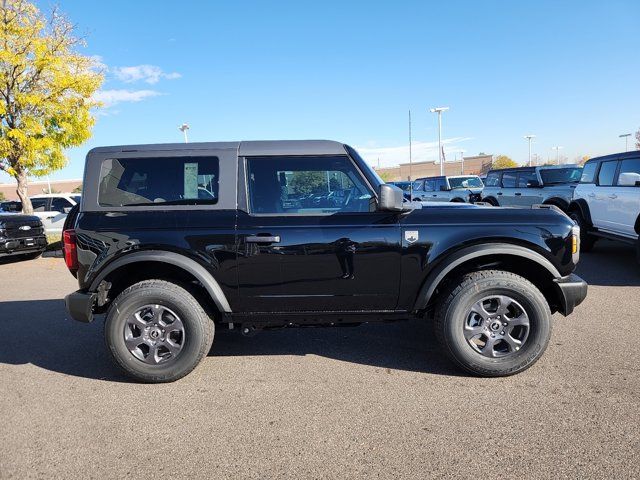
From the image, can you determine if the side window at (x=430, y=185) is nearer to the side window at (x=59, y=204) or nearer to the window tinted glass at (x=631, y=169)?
the window tinted glass at (x=631, y=169)

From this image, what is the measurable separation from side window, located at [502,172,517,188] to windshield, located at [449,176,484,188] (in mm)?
4722

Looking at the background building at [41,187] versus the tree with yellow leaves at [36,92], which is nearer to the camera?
the tree with yellow leaves at [36,92]

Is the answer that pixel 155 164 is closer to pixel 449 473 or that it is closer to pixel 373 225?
pixel 373 225

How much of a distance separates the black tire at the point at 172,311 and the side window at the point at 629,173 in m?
6.80

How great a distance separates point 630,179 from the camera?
22.1 ft

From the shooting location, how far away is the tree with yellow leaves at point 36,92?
11055mm

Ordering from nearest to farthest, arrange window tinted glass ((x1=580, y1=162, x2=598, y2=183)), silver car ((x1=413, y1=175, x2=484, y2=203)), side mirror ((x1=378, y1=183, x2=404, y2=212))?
1. side mirror ((x1=378, y1=183, x2=404, y2=212))
2. window tinted glass ((x1=580, y1=162, x2=598, y2=183))
3. silver car ((x1=413, y1=175, x2=484, y2=203))

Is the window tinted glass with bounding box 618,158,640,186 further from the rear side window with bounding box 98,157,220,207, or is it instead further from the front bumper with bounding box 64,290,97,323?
the front bumper with bounding box 64,290,97,323

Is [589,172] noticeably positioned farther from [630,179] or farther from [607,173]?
[630,179]

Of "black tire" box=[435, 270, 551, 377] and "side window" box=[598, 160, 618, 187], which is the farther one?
"side window" box=[598, 160, 618, 187]

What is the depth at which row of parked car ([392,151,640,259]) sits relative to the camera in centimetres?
697

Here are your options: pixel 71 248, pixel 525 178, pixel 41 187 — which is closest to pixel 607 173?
pixel 525 178

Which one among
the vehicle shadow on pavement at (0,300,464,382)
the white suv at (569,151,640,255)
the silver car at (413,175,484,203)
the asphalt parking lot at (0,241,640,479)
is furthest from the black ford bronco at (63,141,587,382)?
the silver car at (413,175,484,203)

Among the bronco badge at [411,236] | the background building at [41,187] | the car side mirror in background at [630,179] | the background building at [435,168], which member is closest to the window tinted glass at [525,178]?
the car side mirror in background at [630,179]
